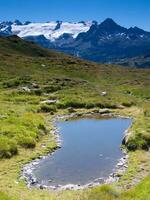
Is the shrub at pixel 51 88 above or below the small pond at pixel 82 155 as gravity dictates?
above

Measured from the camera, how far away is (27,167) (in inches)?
1582

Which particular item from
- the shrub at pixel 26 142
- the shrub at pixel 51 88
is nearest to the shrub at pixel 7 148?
the shrub at pixel 26 142

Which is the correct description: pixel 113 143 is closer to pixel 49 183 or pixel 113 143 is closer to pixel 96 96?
pixel 49 183

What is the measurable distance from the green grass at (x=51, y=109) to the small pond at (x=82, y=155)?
70.4 inches

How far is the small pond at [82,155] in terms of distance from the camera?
123 ft

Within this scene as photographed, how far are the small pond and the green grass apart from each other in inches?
70.4

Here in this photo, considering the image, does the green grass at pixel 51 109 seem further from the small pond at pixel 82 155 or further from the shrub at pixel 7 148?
the small pond at pixel 82 155

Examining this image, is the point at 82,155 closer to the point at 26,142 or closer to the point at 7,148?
the point at 26,142

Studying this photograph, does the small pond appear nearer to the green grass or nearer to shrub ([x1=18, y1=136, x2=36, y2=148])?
the green grass

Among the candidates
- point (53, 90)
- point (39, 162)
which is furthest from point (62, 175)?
point (53, 90)

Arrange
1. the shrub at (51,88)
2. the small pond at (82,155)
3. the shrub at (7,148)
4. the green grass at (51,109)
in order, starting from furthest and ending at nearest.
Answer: the shrub at (51,88), the shrub at (7,148), the small pond at (82,155), the green grass at (51,109)

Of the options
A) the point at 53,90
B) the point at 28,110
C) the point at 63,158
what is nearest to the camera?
the point at 63,158

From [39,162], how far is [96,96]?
57.9 meters

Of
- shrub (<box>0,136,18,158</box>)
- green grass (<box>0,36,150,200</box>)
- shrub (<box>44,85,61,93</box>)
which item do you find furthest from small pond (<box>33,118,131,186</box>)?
shrub (<box>44,85,61,93</box>)
